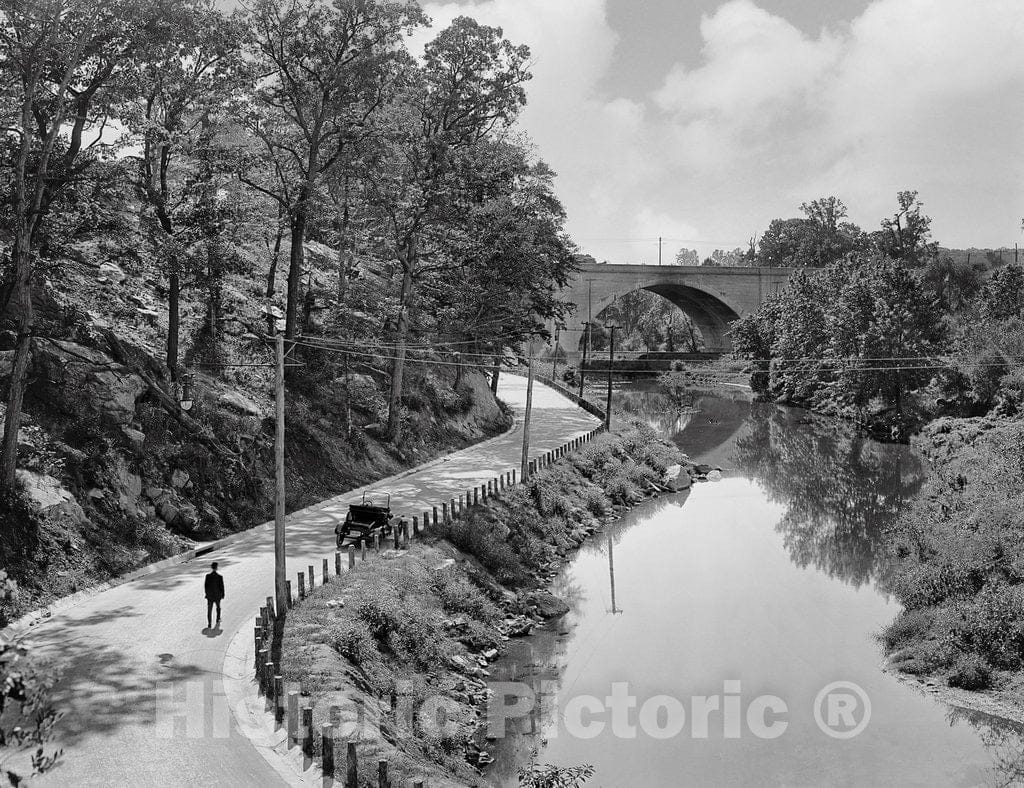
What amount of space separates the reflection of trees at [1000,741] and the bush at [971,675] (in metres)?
0.99

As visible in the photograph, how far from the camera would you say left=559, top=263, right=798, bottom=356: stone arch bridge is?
96.8m

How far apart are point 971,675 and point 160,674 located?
54.3 ft

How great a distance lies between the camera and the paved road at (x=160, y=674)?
11.5 meters

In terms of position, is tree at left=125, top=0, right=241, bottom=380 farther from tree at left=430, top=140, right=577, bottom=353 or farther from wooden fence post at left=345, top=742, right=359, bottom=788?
wooden fence post at left=345, top=742, right=359, bottom=788

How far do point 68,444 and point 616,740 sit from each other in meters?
14.5

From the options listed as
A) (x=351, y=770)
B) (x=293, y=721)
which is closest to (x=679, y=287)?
(x=293, y=721)

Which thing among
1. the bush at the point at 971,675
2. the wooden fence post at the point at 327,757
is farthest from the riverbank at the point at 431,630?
the bush at the point at 971,675

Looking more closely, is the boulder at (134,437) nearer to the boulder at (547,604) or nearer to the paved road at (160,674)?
the paved road at (160,674)

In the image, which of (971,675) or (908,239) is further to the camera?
(908,239)

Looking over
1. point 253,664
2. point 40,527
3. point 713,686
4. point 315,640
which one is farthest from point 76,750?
point 713,686

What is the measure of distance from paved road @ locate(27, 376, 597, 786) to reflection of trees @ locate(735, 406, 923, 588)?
17992mm

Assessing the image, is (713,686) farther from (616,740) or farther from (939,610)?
(939,610)

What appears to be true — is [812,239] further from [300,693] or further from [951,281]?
Result: [300,693]

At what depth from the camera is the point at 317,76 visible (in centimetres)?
3009
